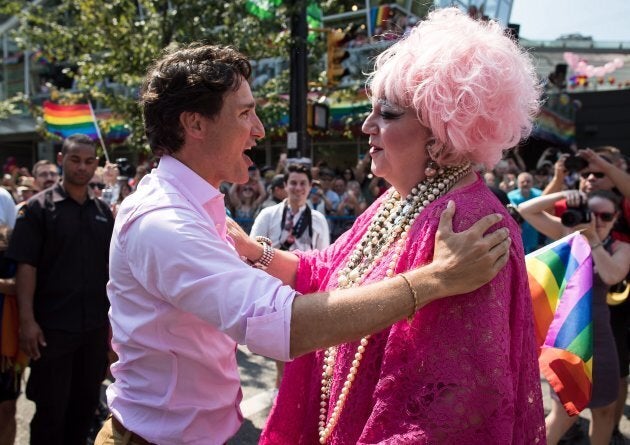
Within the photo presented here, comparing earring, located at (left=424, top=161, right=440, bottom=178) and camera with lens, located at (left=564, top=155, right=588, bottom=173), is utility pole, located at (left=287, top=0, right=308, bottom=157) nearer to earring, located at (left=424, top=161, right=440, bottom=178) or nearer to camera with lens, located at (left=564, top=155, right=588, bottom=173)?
camera with lens, located at (left=564, top=155, right=588, bottom=173)

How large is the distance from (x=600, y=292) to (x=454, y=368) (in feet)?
8.24

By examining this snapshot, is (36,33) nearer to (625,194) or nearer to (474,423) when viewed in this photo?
(625,194)

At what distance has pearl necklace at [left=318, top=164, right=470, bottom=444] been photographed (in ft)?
5.28

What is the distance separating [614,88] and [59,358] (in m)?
18.9

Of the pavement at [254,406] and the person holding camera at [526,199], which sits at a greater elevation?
the person holding camera at [526,199]

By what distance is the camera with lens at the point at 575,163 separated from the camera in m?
4.22

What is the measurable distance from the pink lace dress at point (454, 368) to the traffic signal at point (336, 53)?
801cm

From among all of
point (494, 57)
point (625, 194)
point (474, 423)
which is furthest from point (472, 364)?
point (625, 194)

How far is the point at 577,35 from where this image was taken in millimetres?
24219

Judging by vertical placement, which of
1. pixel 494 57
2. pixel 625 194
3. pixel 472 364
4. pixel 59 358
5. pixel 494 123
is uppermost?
pixel 494 57

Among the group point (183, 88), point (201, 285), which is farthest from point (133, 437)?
point (183, 88)

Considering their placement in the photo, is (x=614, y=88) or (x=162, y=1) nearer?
(x=162, y=1)

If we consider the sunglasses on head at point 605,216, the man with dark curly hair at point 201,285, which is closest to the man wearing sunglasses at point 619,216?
the sunglasses on head at point 605,216

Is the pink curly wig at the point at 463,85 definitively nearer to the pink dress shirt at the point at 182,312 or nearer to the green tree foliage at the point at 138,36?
the pink dress shirt at the point at 182,312
